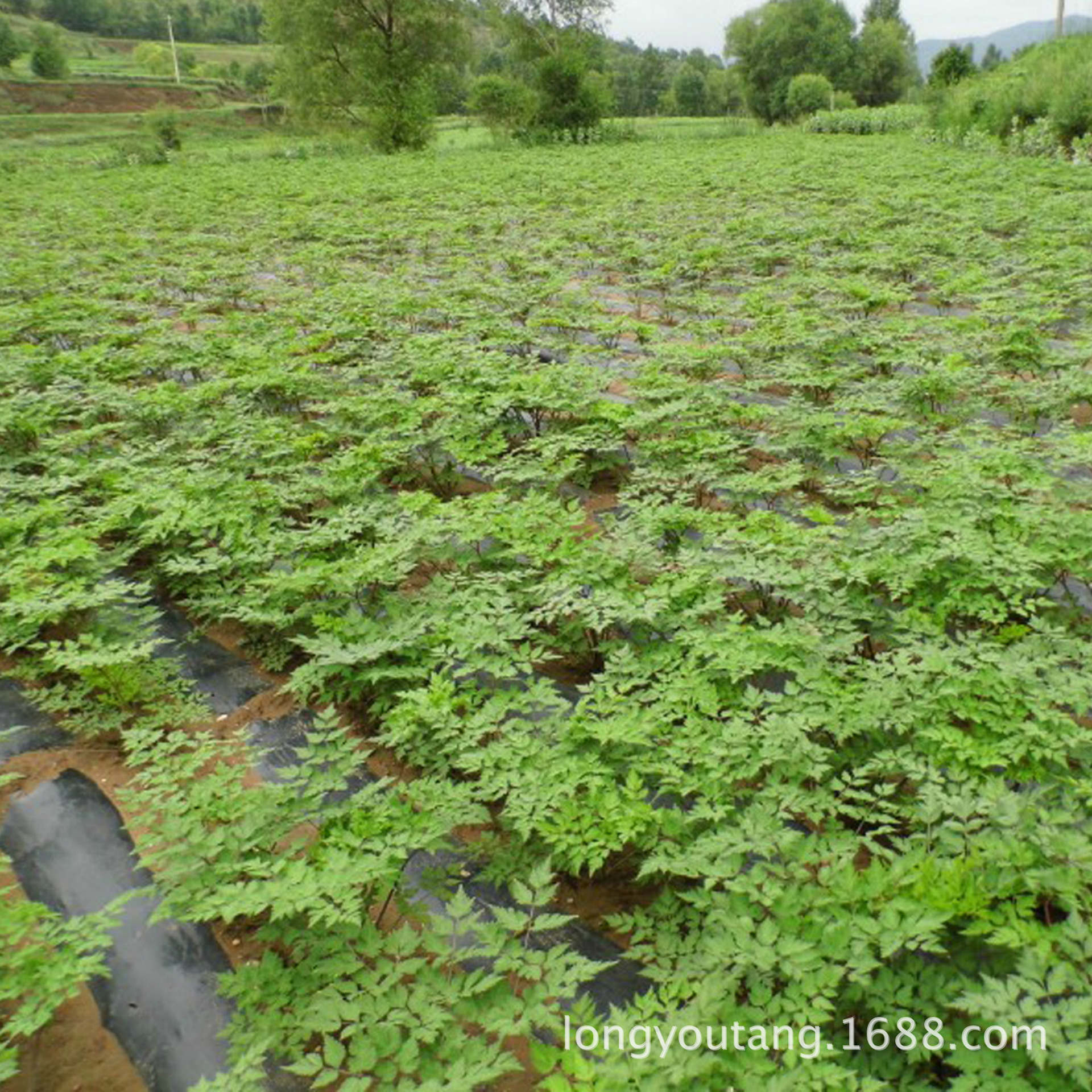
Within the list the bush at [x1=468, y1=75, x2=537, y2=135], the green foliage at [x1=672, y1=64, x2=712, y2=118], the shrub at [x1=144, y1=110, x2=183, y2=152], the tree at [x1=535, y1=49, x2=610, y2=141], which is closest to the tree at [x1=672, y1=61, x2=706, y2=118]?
the green foliage at [x1=672, y1=64, x2=712, y2=118]

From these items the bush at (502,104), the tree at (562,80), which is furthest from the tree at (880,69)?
the bush at (502,104)

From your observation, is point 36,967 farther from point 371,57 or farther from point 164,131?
point 371,57

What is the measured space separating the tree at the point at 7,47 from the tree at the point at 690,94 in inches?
2067

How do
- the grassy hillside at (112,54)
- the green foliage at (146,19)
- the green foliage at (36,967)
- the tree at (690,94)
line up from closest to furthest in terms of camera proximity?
the green foliage at (36,967) → the grassy hillside at (112,54) → the tree at (690,94) → the green foliage at (146,19)

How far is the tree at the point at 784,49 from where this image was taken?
53.4 meters

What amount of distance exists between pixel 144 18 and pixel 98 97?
4677cm

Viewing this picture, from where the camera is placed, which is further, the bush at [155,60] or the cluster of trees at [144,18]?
the cluster of trees at [144,18]

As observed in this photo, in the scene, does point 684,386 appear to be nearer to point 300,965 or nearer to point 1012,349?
point 1012,349

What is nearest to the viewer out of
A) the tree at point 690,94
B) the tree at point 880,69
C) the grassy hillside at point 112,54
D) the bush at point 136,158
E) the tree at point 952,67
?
the bush at point 136,158

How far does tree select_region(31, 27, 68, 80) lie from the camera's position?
55031mm

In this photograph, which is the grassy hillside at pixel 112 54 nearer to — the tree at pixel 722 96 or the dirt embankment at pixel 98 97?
the dirt embankment at pixel 98 97

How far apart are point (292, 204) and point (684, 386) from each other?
12.7 m

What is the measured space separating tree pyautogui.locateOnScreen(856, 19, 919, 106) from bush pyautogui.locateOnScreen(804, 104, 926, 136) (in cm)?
2894

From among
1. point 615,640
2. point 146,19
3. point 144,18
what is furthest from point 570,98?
point 144,18
